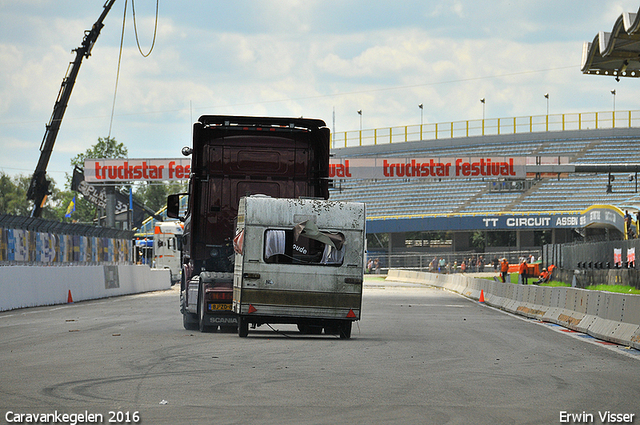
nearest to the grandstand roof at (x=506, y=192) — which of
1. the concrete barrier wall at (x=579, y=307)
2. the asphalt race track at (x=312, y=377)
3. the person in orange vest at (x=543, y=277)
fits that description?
the person in orange vest at (x=543, y=277)

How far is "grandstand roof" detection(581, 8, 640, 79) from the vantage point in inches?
861

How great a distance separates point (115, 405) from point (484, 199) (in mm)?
77625

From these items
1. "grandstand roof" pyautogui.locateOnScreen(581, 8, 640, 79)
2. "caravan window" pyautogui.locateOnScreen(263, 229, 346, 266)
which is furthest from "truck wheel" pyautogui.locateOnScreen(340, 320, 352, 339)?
"grandstand roof" pyautogui.locateOnScreen(581, 8, 640, 79)

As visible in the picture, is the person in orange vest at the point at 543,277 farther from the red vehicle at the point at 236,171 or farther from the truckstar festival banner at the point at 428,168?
the red vehicle at the point at 236,171

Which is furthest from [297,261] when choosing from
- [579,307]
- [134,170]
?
[134,170]

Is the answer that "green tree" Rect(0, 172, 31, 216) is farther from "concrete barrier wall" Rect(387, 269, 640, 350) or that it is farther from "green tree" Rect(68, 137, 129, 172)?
"concrete barrier wall" Rect(387, 269, 640, 350)

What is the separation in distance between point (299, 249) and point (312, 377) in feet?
18.7

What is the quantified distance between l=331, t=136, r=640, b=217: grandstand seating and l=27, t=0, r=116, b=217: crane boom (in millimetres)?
34075

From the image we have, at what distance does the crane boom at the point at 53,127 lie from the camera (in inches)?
1853

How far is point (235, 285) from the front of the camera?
1584 cm

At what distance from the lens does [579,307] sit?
1928 cm

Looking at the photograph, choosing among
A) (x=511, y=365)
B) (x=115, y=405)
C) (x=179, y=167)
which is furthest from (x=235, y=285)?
(x=179, y=167)

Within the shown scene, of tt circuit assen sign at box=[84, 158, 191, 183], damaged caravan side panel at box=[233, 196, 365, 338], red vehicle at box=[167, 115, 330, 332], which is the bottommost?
damaged caravan side panel at box=[233, 196, 365, 338]

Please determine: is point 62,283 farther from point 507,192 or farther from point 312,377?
point 507,192
